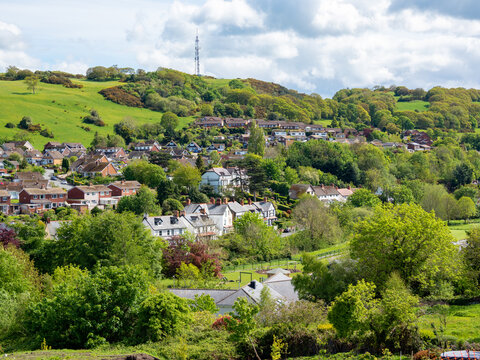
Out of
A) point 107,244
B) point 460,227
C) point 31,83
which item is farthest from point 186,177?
point 31,83

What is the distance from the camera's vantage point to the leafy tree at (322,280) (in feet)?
105

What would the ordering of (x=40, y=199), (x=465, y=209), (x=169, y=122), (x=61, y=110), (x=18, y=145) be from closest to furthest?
(x=40, y=199), (x=465, y=209), (x=18, y=145), (x=169, y=122), (x=61, y=110)

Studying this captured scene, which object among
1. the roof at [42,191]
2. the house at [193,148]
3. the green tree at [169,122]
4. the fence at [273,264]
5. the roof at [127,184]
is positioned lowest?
the fence at [273,264]

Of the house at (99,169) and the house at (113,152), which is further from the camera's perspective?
the house at (113,152)

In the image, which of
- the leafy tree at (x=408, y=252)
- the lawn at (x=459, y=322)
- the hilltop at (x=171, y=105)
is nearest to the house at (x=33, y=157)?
the hilltop at (x=171, y=105)

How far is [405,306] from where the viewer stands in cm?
2166

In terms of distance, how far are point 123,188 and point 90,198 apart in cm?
496

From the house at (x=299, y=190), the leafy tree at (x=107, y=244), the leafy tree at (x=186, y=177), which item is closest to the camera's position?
the leafy tree at (x=107, y=244)

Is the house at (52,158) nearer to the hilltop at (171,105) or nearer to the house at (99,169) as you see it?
the hilltop at (171,105)

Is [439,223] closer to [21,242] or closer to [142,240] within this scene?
[142,240]

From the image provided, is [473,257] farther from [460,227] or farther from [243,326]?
[460,227]

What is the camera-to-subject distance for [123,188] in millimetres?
74812

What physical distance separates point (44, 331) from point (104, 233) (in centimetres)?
1535

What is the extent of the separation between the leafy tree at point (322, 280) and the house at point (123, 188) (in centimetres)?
4661
